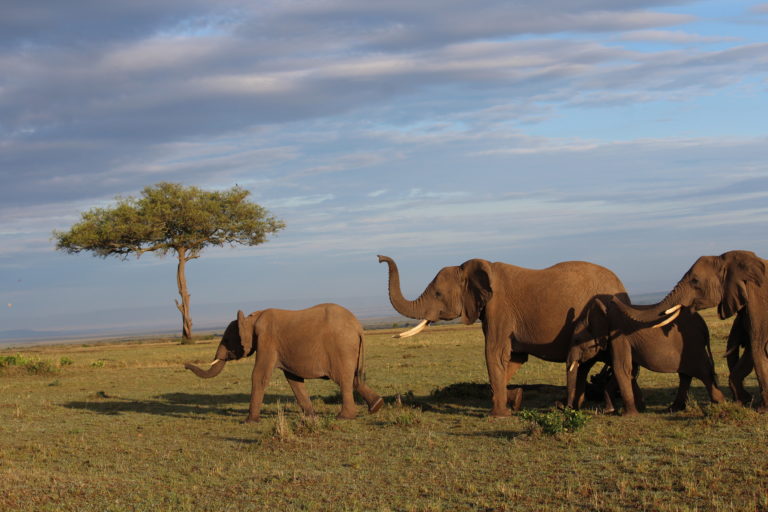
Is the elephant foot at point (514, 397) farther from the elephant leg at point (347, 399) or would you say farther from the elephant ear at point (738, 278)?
the elephant ear at point (738, 278)

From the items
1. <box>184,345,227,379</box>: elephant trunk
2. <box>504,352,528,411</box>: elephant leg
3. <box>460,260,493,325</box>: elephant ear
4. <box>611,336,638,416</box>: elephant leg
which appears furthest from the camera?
<box>184,345,227,379</box>: elephant trunk

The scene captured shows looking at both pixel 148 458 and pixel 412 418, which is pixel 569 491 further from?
pixel 148 458

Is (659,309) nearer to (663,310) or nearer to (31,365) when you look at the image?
(663,310)

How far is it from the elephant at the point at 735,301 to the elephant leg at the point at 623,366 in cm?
53

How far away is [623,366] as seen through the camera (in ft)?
38.2

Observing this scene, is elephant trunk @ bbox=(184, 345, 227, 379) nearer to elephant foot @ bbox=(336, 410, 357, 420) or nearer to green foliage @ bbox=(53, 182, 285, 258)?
elephant foot @ bbox=(336, 410, 357, 420)

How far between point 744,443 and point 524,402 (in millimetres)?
5583

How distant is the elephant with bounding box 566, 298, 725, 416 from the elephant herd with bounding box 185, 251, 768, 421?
15 mm

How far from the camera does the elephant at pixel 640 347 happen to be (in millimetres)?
11492

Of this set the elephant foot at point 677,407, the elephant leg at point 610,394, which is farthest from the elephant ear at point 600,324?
the elephant foot at point 677,407

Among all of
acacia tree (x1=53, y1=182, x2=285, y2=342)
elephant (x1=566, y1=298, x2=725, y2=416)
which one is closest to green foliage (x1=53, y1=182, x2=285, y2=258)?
acacia tree (x1=53, y1=182, x2=285, y2=342)

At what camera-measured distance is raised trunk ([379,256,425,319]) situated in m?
13.3

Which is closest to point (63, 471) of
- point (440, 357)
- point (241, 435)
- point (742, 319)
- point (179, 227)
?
point (241, 435)

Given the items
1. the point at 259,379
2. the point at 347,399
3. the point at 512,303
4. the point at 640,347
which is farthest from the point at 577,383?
the point at 259,379
